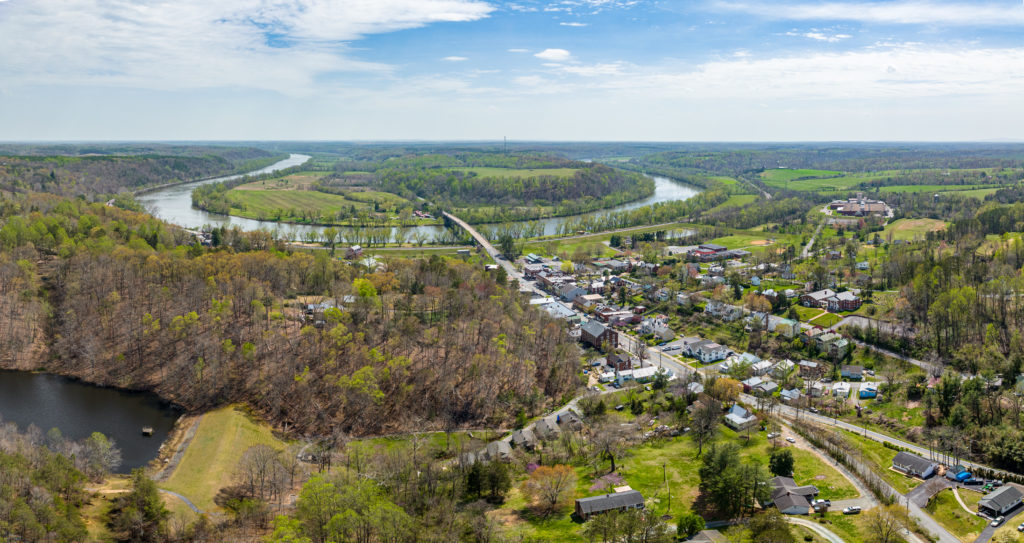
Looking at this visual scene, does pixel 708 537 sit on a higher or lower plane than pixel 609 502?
higher

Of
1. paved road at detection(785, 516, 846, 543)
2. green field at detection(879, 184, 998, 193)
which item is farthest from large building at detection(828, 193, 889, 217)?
paved road at detection(785, 516, 846, 543)

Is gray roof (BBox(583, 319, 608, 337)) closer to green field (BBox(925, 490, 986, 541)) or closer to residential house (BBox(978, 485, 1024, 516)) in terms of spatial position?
green field (BBox(925, 490, 986, 541))

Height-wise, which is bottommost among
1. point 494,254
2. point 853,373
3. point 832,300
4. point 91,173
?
point 853,373

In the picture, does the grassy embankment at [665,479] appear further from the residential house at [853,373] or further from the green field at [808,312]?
the green field at [808,312]

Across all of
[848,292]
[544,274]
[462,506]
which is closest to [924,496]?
[462,506]

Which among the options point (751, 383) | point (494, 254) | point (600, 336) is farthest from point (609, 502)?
point (494, 254)

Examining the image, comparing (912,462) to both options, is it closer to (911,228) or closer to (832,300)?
(832,300)

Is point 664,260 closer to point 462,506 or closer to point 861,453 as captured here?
point 861,453

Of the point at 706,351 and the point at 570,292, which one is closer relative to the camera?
the point at 706,351
